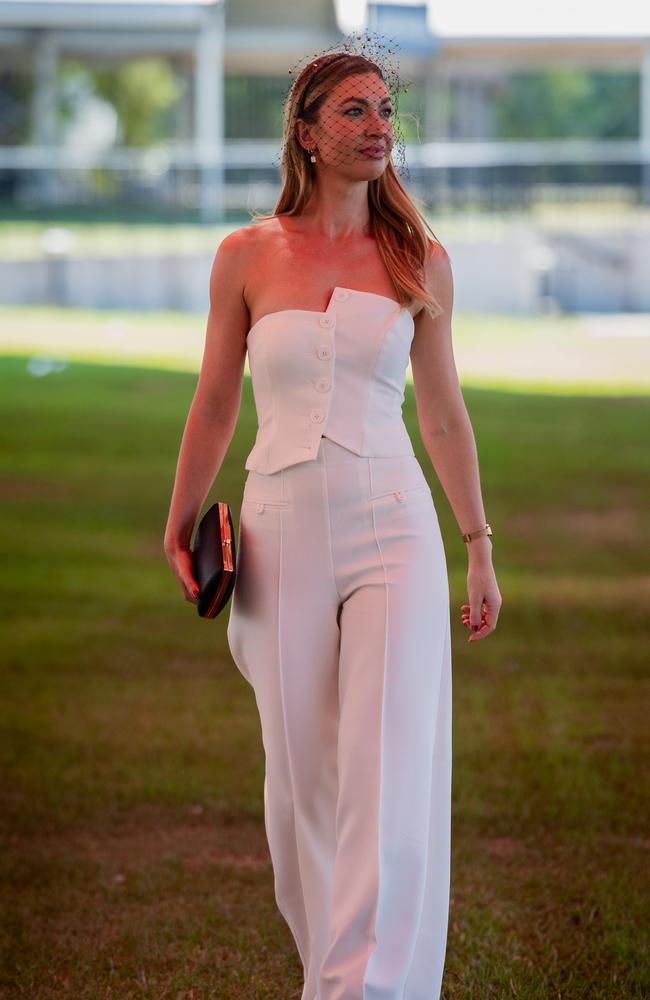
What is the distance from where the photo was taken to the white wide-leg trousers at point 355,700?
3.11 m

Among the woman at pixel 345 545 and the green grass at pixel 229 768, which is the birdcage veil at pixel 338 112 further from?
the green grass at pixel 229 768

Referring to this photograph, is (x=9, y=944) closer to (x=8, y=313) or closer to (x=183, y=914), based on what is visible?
(x=183, y=914)

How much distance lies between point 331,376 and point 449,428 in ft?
1.21

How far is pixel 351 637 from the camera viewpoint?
3.22 metres

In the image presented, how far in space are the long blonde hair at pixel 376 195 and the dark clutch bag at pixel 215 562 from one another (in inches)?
23.0

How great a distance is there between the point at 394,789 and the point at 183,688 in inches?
165

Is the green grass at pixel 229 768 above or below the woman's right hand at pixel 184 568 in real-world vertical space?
below

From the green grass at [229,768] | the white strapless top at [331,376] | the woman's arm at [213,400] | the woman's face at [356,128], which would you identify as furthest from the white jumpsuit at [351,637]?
the green grass at [229,768]

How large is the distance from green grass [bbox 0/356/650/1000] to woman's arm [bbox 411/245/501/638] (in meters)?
1.09

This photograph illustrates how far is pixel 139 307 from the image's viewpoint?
73.9 ft

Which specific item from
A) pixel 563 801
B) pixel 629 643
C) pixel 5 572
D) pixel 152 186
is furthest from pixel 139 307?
pixel 563 801

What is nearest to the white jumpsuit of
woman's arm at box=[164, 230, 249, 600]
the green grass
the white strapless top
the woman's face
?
the white strapless top

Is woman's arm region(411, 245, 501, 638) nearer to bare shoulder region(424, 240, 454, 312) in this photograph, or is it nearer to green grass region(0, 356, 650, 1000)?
bare shoulder region(424, 240, 454, 312)

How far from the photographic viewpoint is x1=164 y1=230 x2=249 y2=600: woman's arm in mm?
3357
